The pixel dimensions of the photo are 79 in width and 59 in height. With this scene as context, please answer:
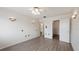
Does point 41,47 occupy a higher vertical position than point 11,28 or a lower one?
lower


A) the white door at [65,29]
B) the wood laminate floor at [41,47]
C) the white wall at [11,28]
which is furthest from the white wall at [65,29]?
the white wall at [11,28]

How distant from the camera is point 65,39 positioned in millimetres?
5742

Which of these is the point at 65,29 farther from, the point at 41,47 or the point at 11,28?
the point at 11,28

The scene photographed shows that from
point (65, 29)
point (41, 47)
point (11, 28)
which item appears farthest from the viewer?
point (65, 29)

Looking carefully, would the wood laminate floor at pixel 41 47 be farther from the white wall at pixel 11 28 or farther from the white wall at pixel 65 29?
the white wall at pixel 65 29

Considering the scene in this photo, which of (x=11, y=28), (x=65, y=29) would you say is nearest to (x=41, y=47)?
(x=11, y=28)

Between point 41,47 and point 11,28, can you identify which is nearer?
point 41,47

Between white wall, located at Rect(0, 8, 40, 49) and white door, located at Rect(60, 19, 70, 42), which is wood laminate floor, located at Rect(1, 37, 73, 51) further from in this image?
white door, located at Rect(60, 19, 70, 42)

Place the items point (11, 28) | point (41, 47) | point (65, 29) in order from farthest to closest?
point (65, 29)
point (11, 28)
point (41, 47)

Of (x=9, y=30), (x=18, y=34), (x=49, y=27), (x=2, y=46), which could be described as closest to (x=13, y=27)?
(x=9, y=30)

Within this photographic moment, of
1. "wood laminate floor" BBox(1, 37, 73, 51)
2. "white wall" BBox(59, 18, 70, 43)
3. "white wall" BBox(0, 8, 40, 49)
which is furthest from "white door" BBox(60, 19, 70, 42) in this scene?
"white wall" BBox(0, 8, 40, 49)

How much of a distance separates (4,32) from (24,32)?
1.93 meters
